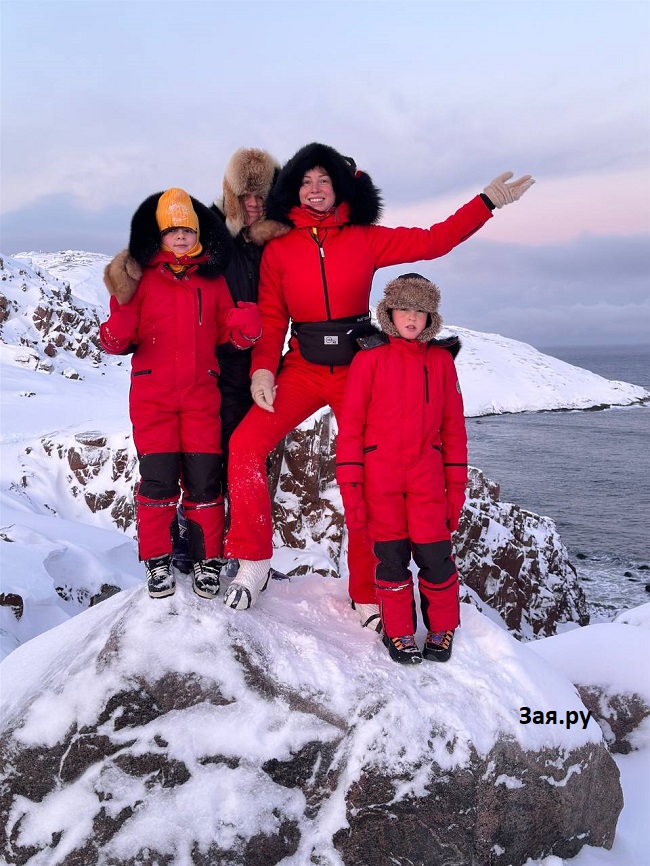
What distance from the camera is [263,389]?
3.90 metres

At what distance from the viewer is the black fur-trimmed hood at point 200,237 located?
3.77 m

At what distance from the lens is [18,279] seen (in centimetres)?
3947

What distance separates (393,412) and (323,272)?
108 centimetres

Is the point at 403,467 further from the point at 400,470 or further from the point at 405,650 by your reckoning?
the point at 405,650

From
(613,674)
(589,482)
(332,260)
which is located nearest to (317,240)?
(332,260)

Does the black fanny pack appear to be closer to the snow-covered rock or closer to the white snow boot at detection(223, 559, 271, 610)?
the white snow boot at detection(223, 559, 271, 610)

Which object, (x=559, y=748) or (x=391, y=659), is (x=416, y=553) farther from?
(x=559, y=748)

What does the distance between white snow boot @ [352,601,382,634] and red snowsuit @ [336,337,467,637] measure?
0.26 metres

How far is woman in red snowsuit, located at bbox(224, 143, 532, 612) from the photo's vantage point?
13.1 ft

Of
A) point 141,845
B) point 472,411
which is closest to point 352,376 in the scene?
point 141,845

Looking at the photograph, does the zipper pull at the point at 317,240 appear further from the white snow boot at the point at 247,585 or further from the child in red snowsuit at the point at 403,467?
the white snow boot at the point at 247,585

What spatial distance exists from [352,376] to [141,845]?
2.80 meters

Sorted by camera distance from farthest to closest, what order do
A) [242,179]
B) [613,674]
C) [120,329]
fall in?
[613,674] < [242,179] < [120,329]

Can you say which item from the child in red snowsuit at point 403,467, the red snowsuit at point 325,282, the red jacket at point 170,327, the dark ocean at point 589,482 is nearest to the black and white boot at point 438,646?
the child in red snowsuit at point 403,467
